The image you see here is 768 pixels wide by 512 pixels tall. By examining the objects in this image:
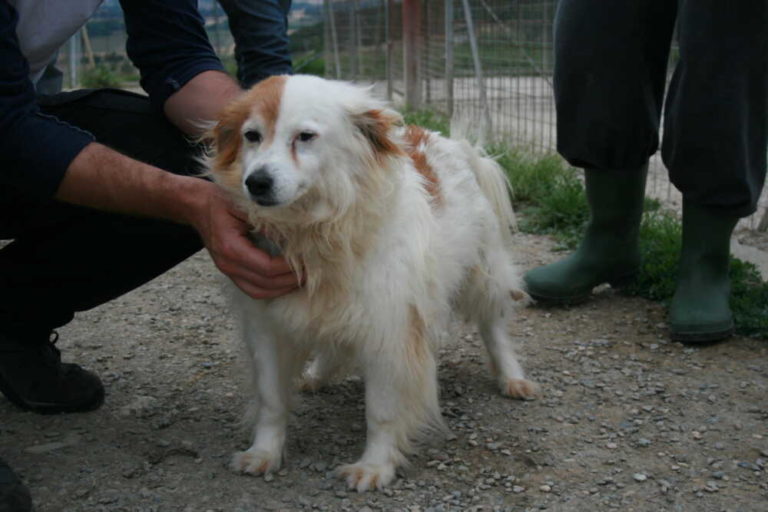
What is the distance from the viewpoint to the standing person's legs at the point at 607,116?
3.35m

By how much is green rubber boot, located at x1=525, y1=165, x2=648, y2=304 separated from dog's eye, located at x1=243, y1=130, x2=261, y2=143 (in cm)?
181

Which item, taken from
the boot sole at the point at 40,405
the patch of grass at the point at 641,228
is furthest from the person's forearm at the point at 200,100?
the patch of grass at the point at 641,228

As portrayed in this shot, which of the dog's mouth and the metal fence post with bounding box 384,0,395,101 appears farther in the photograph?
the metal fence post with bounding box 384,0,395,101

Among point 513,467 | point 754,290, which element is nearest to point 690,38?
point 754,290

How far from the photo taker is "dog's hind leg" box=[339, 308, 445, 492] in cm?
238

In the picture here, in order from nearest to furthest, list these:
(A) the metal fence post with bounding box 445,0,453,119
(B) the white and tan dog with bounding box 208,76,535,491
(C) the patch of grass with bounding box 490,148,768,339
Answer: (B) the white and tan dog with bounding box 208,76,535,491 < (C) the patch of grass with bounding box 490,148,768,339 < (A) the metal fence post with bounding box 445,0,453,119

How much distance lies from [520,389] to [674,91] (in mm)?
1238

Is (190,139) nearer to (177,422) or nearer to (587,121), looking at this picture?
(177,422)

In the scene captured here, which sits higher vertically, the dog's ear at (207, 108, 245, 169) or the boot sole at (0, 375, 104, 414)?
the dog's ear at (207, 108, 245, 169)

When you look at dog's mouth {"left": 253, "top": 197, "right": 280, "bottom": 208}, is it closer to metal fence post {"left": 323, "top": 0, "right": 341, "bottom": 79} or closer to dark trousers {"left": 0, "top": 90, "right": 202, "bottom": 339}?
dark trousers {"left": 0, "top": 90, "right": 202, "bottom": 339}

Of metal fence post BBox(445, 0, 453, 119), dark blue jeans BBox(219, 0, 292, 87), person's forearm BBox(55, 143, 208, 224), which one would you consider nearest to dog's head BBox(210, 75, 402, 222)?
person's forearm BBox(55, 143, 208, 224)

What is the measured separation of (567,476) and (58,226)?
5.37 ft

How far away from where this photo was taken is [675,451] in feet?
8.34

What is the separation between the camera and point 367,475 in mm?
2395
